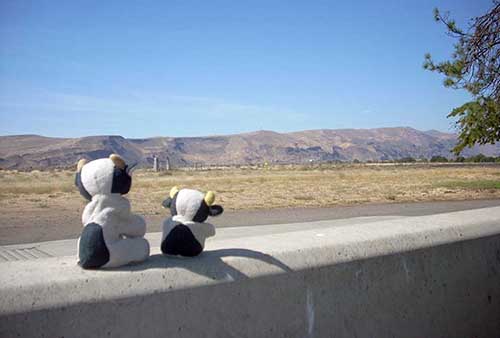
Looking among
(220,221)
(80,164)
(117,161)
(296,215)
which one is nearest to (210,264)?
(117,161)

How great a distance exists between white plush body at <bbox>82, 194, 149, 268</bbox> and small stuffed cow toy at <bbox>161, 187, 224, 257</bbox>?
147mm

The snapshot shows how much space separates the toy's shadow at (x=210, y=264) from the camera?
219 centimetres

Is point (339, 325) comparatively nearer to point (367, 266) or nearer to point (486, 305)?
point (367, 266)

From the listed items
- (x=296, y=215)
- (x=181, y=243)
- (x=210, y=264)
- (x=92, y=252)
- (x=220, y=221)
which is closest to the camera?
(x=92, y=252)

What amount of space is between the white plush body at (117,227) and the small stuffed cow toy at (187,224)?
0.15 m

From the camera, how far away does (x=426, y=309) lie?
2.97 meters

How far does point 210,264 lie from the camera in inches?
88.3

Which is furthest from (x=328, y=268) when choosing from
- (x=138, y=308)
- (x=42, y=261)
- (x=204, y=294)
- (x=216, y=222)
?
(x=216, y=222)

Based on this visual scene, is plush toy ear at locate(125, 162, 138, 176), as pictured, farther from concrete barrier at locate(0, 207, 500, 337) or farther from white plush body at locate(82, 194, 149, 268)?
concrete barrier at locate(0, 207, 500, 337)

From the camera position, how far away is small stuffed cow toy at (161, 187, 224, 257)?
2395 millimetres

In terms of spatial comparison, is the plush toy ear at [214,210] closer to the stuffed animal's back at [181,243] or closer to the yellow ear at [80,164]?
the stuffed animal's back at [181,243]

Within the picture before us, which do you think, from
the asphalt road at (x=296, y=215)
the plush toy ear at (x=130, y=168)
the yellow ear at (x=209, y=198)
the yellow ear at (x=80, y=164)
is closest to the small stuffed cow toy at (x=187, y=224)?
the yellow ear at (x=209, y=198)

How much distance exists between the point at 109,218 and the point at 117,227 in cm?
6

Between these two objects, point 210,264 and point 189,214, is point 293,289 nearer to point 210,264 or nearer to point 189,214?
point 210,264
